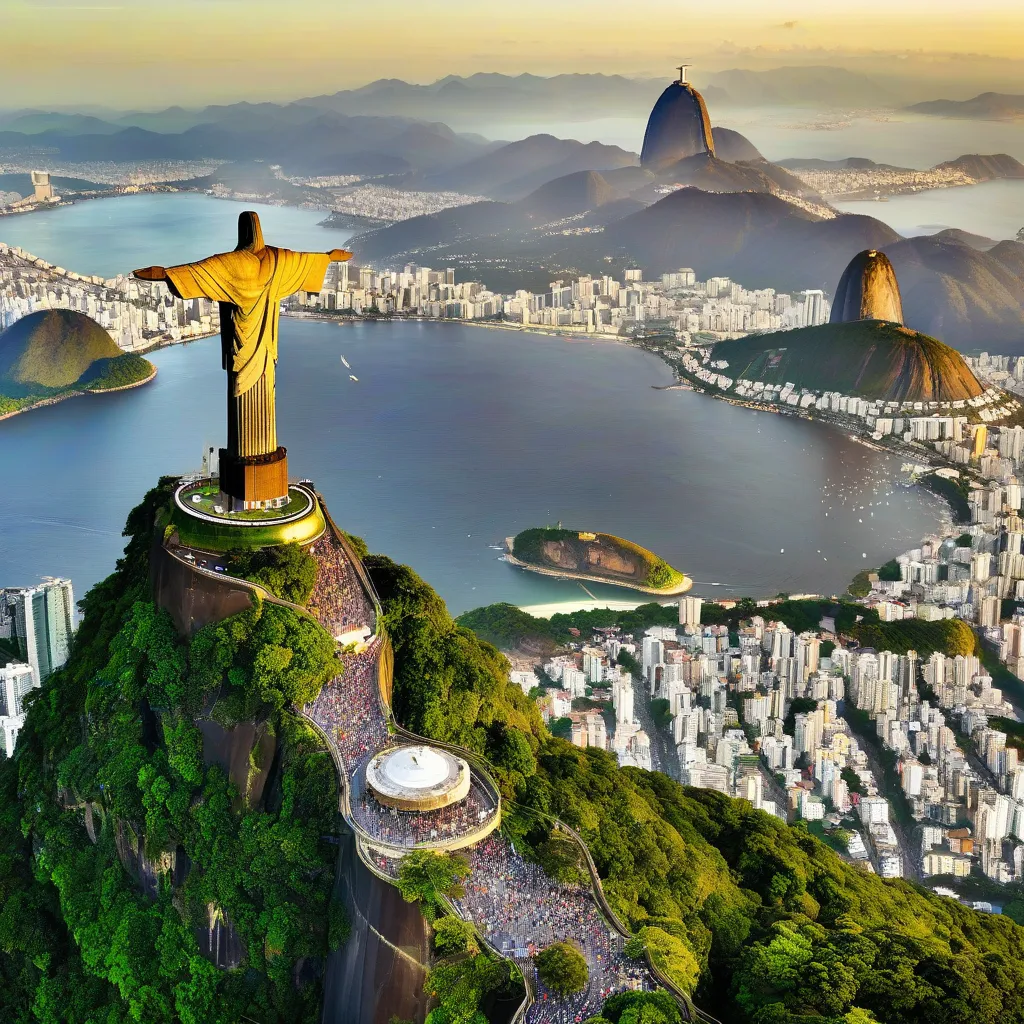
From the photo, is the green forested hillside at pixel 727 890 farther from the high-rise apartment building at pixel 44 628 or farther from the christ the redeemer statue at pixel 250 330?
the high-rise apartment building at pixel 44 628

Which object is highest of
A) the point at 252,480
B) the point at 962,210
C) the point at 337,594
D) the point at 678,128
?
the point at 678,128

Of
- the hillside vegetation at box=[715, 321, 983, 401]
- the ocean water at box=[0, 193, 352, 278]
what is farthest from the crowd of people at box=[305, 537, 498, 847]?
the ocean water at box=[0, 193, 352, 278]

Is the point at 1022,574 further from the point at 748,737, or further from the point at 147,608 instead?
the point at 147,608

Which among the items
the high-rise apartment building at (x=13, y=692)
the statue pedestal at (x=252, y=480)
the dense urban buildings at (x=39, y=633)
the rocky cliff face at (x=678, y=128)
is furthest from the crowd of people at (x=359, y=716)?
the rocky cliff face at (x=678, y=128)

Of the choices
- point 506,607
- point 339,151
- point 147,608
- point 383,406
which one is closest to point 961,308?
point 383,406

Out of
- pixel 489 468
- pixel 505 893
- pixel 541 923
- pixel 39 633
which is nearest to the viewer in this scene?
pixel 541 923

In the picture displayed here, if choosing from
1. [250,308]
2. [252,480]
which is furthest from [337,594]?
[250,308]

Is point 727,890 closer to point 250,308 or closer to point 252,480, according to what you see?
point 252,480
